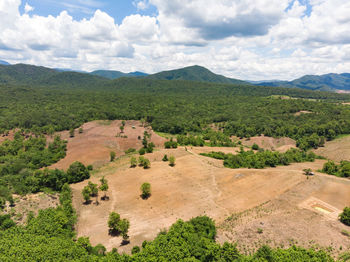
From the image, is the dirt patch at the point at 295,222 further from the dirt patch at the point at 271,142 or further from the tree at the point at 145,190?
the dirt patch at the point at 271,142

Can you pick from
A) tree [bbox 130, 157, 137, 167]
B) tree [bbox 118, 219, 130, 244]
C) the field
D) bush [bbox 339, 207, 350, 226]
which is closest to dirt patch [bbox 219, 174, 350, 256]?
the field

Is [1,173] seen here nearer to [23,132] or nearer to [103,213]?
[103,213]

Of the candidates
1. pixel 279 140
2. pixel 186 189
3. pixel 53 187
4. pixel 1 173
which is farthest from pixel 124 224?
pixel 279 140

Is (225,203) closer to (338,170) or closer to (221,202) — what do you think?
(221,202)

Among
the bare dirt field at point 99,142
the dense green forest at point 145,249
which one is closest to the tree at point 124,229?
the dense green forest at point 145,249

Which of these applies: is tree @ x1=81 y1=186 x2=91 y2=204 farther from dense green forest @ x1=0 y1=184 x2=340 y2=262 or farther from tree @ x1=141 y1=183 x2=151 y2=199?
tree @ x1=141 y1=183 x2=151 y2=199

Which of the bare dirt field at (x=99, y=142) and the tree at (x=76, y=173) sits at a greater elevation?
the tree at (x=76, y=173)
